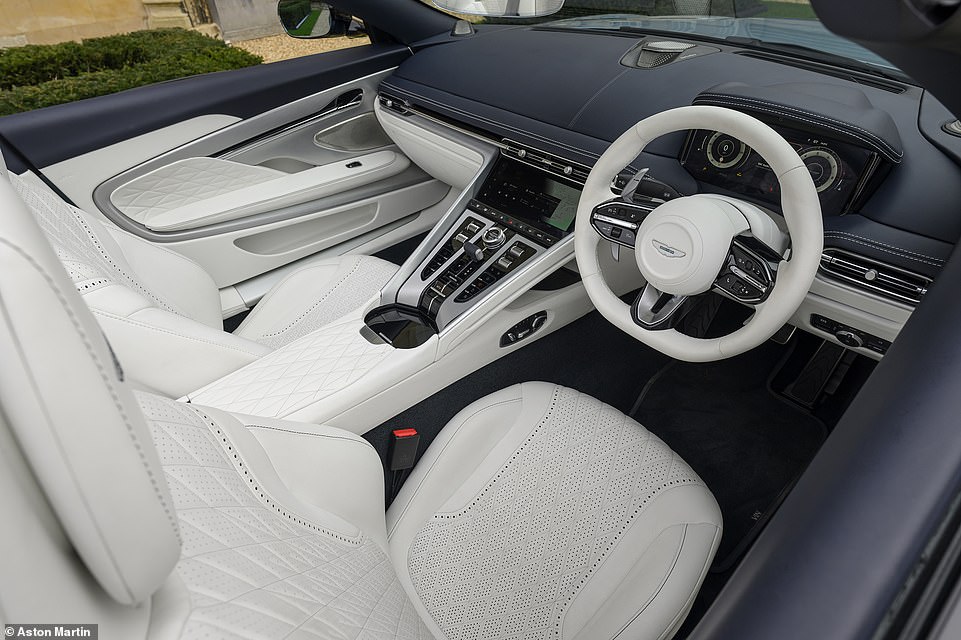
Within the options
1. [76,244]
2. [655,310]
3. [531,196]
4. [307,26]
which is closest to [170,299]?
[76,244]

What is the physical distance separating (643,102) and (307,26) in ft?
4.18

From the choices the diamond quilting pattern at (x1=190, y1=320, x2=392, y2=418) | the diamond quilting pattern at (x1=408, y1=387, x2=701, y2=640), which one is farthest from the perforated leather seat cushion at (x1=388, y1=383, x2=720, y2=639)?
the diamond quilting pattern at (x1=190, y1=320, x2=392, y2=418)

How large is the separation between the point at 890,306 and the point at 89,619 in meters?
1.26

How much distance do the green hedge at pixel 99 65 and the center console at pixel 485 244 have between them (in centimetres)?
132

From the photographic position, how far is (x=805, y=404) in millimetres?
1733

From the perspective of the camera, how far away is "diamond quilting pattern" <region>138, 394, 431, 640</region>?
20.6 inches

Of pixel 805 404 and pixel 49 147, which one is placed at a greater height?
pixel 805 404

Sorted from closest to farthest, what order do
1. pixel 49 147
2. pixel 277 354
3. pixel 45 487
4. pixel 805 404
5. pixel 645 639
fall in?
pixel 45 487, pixel 645 639, pixel 277 354, pixel 49 147, pixel 805 404

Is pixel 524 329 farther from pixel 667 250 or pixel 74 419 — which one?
pixel 74 419

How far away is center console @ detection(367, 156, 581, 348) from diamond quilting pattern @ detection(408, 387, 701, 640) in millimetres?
425

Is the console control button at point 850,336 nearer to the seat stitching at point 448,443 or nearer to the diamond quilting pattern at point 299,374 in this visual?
the seat stitching at point 448,443

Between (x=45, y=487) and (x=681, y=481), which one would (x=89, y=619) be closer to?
(x=45, y=487)

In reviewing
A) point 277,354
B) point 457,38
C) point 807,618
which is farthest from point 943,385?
point 457,38

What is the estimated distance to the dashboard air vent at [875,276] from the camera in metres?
1.06
